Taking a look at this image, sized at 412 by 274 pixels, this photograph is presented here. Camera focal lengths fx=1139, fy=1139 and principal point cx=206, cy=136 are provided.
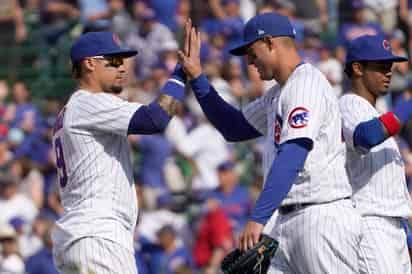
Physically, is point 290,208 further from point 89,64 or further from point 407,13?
point 407,13

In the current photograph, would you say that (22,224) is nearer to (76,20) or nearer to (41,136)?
(41,136)

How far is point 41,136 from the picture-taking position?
14141 millimetres

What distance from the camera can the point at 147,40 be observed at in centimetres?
1467

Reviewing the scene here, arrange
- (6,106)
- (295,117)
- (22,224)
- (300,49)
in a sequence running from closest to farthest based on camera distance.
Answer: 1. (295,117)
2. (22,224)
3. (300,49)
4. (6,106)

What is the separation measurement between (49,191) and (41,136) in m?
0.95

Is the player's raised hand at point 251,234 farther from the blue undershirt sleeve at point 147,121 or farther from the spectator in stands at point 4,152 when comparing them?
the spectator in stands at point 4,152

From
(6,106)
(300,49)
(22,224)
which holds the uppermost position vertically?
(300,49)

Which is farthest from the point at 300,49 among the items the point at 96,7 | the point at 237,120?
the point at 237,120

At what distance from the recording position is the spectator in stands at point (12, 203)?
13218 mm

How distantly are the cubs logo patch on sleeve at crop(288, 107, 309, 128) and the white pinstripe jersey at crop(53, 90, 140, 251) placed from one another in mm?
940

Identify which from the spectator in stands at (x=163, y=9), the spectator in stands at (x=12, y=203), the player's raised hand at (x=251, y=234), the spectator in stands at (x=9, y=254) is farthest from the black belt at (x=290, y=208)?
the spectator in stands at (x=163, y=9)

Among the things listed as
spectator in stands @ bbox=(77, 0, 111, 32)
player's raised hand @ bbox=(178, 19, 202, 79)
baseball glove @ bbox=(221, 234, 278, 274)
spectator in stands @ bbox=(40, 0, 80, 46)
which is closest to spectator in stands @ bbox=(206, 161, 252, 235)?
spectator in stands @ bbox=(77, 0, 111, 32)

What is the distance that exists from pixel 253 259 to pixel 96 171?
3.75 feet

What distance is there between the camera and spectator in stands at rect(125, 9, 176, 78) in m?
14.5
